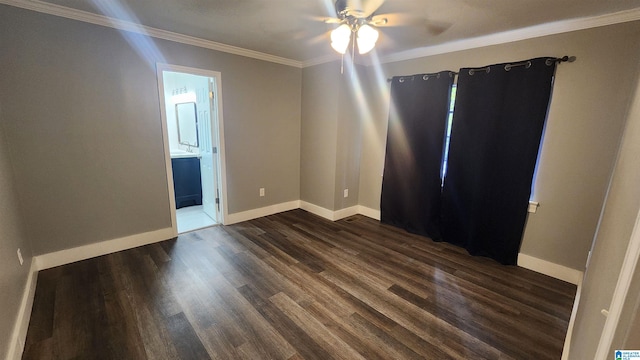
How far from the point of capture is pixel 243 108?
361cm

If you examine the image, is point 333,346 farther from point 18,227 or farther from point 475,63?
point 475,63

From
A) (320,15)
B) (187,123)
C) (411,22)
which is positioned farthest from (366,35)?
(187,123)

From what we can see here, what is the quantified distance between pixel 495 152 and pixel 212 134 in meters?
3.42

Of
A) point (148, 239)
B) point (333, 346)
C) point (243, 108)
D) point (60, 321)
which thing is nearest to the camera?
point (333, 346)

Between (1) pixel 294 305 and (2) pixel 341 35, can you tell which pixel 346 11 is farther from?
(1) pixel 294 305

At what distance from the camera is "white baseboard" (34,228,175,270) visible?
99.0 inches

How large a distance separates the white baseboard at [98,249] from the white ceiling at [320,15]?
2.27 meters

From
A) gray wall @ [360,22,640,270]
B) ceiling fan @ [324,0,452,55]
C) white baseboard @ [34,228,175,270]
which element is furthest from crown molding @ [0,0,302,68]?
gray wall @ [360,22,640,270]

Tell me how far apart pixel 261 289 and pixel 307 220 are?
1.76m

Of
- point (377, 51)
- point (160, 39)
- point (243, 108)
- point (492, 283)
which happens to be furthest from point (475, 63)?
point (160, 39)

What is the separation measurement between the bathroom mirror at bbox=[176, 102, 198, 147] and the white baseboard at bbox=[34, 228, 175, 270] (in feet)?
6.32

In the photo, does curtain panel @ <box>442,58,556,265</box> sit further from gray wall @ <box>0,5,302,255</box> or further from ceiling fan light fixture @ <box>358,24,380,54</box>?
gray wall @ <box>0,5,302,255</box>

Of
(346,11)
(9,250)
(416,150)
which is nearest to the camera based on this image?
(9,250)

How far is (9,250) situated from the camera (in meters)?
1.75
